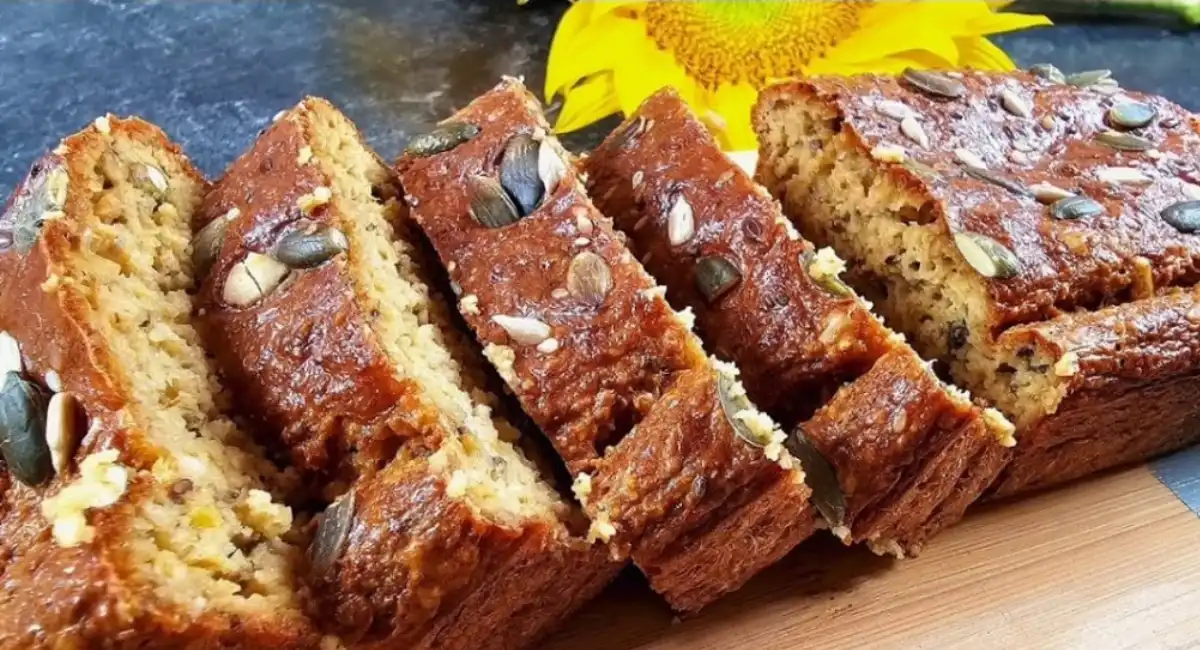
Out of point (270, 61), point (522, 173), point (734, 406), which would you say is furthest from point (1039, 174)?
point (270, 61)

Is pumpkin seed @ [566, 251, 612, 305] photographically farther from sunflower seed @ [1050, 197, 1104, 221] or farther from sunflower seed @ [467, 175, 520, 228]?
sunflower seed @ [1050, 197, 1104, 221]

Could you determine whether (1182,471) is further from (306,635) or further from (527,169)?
(306,635)

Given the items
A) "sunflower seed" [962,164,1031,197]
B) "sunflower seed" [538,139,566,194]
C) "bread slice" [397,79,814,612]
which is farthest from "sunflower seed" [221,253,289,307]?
"sunflower seed" [962,164,1031,197]

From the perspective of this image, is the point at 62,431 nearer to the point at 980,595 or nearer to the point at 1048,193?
the point at 980,595

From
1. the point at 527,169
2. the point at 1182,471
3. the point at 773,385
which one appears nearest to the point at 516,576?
the point at 773,385

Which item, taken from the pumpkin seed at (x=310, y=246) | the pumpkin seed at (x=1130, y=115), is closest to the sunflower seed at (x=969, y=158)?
the pumpkin seed at (x=1130, y=115)

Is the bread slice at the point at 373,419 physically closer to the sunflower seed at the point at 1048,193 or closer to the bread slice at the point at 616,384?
the bread slice at the point at 616,384
